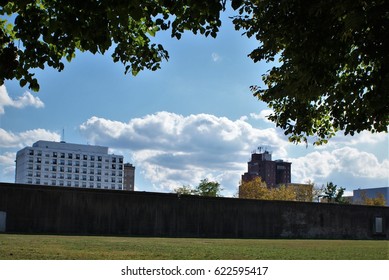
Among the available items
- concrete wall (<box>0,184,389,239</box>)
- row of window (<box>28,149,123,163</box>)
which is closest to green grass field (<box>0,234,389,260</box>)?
concrete wall (<box>0,184,389,239</box>)

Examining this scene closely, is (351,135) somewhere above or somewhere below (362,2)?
below

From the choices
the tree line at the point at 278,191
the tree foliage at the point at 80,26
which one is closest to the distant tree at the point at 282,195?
the tree line at the point at 278,191

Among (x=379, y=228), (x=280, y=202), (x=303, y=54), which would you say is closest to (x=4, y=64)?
(x=303, y=54)

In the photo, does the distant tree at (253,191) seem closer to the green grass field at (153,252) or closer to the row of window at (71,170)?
the green grass field at (153,252)

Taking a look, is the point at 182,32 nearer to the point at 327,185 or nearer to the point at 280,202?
the point at 280,202

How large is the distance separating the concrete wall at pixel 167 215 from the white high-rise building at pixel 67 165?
414 ft

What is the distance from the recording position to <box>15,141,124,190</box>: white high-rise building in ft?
543

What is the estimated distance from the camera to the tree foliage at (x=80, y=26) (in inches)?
342

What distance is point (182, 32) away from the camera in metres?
11.3

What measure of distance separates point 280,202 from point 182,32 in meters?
42.1

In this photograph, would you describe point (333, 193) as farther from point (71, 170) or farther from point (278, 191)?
point (71, 170)

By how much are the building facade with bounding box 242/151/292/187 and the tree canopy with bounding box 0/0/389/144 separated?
172m

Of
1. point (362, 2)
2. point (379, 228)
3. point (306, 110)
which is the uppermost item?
point (362, 2)

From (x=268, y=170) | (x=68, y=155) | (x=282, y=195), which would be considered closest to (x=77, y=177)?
(x=68, y=155)
